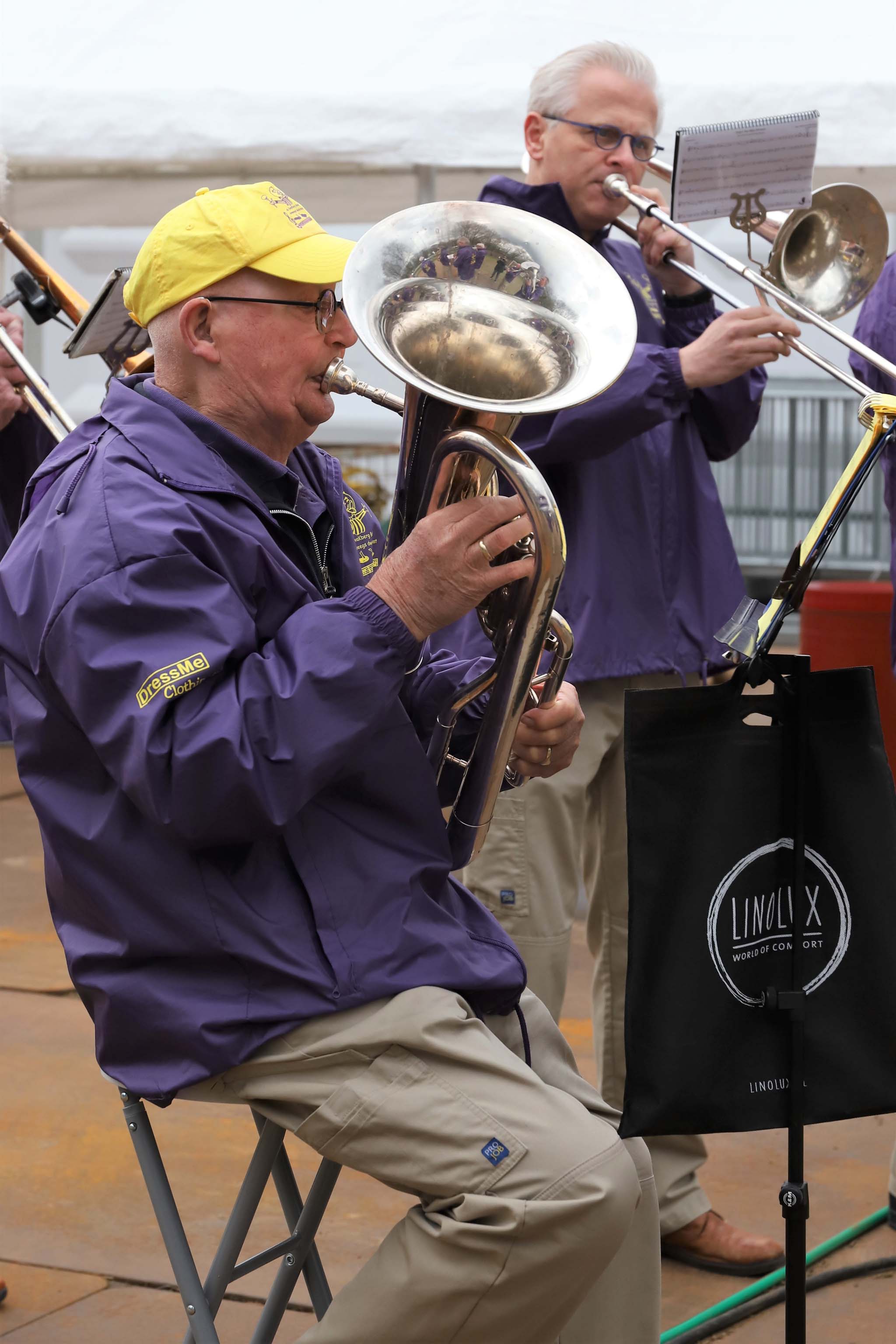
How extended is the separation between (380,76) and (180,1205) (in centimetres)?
347

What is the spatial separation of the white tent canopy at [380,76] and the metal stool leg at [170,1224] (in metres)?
3.61

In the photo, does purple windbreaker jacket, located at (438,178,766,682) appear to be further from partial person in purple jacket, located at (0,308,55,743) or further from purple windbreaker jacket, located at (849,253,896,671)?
partial person in purple jacket, located at (0,308,55,743)

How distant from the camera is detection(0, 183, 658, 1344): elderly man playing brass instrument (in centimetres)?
180

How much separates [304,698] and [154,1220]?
177 cm

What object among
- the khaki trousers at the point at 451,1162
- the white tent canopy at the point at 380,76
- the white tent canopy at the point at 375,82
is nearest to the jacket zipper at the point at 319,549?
the khaki trousers at the point at 451,1162

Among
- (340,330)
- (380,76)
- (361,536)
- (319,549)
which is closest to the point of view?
(340,330)

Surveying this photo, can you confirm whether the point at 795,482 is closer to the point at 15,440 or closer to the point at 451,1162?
the point at 15,440

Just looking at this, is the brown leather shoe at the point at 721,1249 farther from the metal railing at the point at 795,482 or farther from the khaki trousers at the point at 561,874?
the metal railing at the point at 795,482

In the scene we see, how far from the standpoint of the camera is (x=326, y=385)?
2.08 meters

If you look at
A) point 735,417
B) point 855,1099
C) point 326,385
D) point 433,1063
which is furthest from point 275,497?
point 735,417

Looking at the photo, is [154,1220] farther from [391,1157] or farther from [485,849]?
[391,1157]

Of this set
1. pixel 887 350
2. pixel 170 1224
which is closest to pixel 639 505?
pixel 887 350

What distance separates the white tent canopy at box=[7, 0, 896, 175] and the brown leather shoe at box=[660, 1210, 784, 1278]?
10.0 ft

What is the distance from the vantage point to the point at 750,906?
2252mm
